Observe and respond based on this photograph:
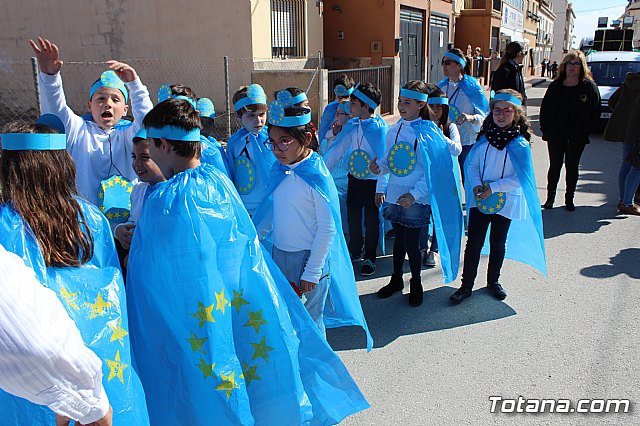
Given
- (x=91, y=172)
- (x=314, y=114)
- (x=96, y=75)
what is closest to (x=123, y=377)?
(x=91, y=172)

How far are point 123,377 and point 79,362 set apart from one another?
867 mm

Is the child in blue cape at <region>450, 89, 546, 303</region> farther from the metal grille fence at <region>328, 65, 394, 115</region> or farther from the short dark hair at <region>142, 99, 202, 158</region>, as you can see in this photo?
the metal grille fence at <region>328, 65, 394, 115</region>

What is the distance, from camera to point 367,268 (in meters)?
5.30

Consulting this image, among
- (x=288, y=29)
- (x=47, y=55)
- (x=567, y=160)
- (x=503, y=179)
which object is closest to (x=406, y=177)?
(x=503, y=179)

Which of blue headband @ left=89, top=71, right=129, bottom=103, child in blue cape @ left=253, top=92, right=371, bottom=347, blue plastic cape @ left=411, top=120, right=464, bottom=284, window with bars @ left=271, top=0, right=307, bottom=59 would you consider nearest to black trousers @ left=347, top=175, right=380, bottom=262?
blue plastic cape @ left=411, top=120, right=464, bottom=284

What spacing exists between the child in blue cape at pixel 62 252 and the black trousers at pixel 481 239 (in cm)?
319

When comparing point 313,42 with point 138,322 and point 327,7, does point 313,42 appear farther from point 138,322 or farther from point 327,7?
point 138,322

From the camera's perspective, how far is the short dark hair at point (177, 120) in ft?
8.43

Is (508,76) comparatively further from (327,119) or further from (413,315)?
(413,315)

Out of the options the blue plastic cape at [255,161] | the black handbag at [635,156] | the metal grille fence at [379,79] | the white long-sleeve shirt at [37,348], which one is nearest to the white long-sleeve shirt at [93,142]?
the blue plastic cape at [255,161]

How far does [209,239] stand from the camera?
2441 mm

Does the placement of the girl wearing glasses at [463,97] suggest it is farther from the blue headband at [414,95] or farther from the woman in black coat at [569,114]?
the blue headband at [414,95]

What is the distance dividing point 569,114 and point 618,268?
2359 millimetres

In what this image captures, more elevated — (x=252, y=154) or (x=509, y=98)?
(x=509, y=98)
